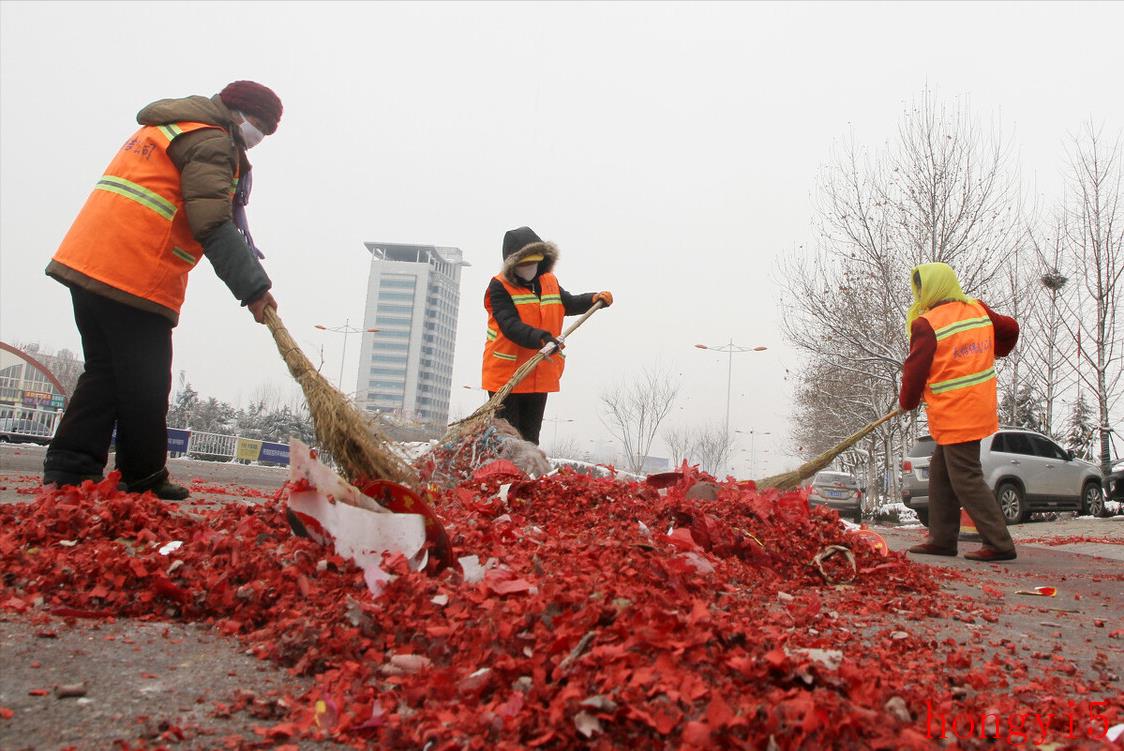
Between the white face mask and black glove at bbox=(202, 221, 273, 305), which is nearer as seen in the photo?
black glove at bbox=(202, 221, 273, 305)

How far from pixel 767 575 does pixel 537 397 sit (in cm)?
318

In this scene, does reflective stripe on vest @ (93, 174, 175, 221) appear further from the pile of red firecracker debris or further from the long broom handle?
the long broom handle

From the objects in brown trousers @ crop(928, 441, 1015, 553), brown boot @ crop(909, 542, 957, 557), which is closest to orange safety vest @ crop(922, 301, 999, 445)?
brown trousers @ crop(928, 441, 1015, 553)

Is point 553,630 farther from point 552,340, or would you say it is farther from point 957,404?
point 957,404

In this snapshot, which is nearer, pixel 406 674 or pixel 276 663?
pixel 406 674

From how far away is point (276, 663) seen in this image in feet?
5.79

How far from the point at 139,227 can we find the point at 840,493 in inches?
830

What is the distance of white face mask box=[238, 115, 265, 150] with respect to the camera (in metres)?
4.21

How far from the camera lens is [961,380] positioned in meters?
5.50

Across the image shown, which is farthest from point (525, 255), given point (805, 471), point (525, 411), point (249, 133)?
point (805, 471)

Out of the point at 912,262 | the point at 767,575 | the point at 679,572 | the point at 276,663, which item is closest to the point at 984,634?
the point at 767,575

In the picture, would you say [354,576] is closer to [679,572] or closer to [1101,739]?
[679,572]

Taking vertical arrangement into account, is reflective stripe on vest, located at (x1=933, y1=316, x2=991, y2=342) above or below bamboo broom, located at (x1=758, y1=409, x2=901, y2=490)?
above

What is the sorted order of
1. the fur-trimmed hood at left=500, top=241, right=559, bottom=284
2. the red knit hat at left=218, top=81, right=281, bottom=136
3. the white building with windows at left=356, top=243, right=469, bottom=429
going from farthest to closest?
1. the white building with windows at left=356, top=243, right=469, bottom=429
2. the fur-trimmed hood at left=500, top=241, right=559, bottom=284
3. the red knit hat at left=218, top=81, right=281, bottom=136
